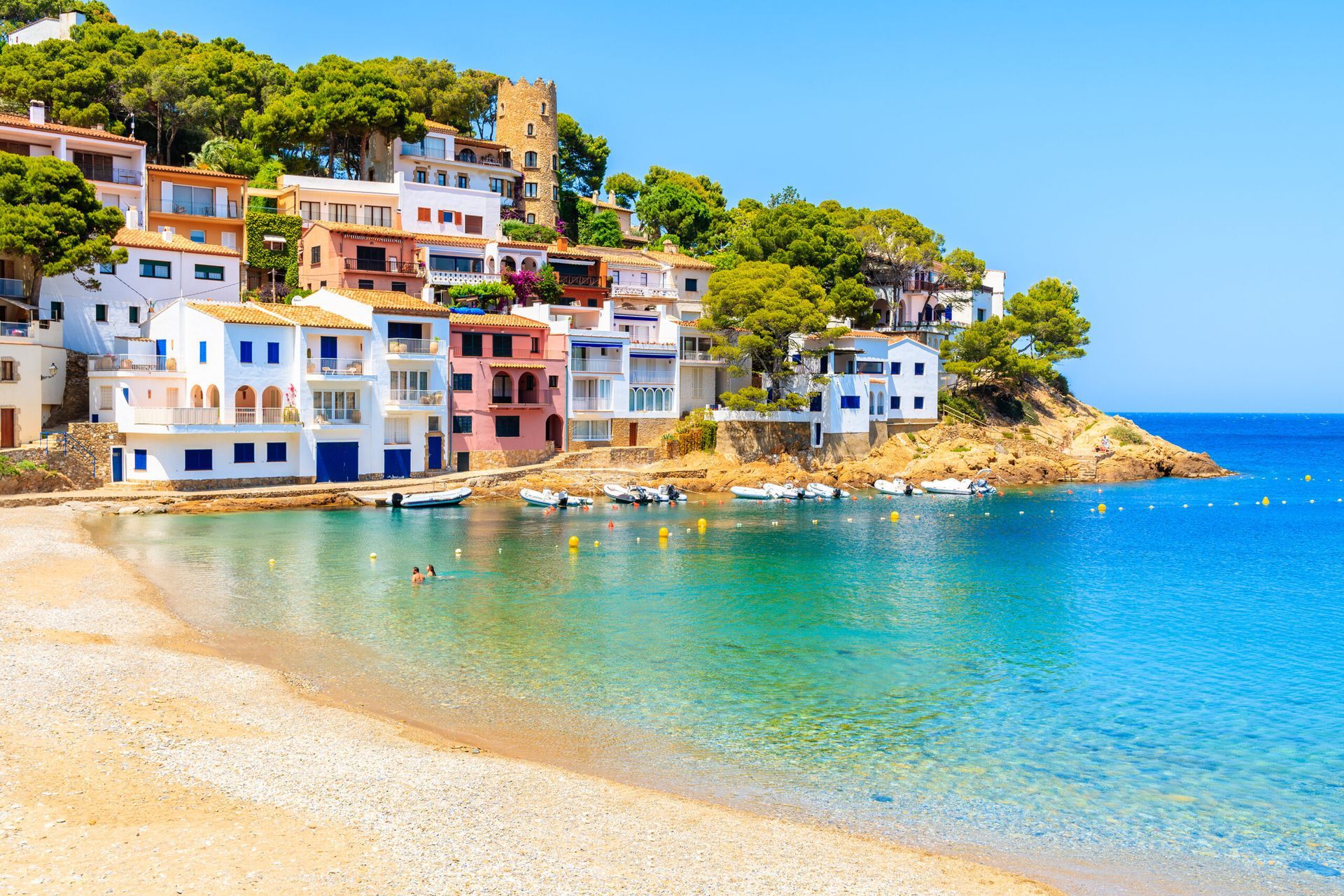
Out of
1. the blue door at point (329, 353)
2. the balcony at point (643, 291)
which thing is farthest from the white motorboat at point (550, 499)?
the balcony at point (643, 291)

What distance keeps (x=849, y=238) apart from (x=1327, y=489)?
44.6 m

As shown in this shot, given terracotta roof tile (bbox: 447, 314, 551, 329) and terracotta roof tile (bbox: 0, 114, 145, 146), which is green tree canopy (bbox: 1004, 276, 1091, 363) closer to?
terracotta roof tile (bbox: 447, 314, 551, 329)

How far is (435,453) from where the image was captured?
6506cm

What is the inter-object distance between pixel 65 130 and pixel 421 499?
3222cm

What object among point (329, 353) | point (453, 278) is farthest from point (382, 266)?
point (329, 353)

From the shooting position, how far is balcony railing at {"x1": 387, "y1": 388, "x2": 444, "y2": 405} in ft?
202

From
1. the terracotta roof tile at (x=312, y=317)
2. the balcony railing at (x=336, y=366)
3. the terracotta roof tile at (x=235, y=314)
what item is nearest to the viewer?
the terracotta roof tile at (x=235, y=314)

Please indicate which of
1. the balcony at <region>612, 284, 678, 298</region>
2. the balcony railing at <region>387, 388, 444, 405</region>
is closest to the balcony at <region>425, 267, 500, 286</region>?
the balcony at <region>612, 284, 678, 298</region>

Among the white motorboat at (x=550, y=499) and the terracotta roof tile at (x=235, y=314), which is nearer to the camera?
the terracotta roof tile at (x=235, y=314)

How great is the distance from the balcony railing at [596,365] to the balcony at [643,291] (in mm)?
9279

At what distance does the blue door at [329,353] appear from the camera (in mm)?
59312

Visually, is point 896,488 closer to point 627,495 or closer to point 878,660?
point 627,495

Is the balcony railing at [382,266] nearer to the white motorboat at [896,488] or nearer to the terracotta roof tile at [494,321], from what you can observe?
the terracotta roof tile at [494,321]

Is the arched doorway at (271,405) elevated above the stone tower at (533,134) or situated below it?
below
